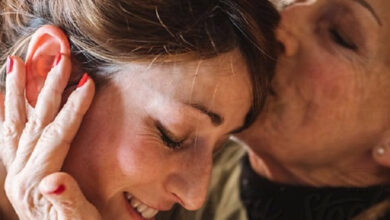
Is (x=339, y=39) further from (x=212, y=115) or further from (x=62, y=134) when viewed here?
(x=62, y=134)

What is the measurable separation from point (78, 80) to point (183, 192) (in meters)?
0.28

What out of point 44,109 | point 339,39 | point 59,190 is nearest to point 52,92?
point 44,109

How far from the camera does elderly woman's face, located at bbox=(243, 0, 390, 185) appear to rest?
39.5 inches

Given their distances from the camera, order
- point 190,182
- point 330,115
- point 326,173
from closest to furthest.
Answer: point 190,182 < point 330,115 < point 326,173

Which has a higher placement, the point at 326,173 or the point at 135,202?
the point at 135,202

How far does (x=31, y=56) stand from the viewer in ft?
3.01

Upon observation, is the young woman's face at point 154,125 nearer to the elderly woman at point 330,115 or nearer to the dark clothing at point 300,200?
the elderly woman at point 330,115

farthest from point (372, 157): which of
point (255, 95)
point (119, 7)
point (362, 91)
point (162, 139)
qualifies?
point (119, 7)

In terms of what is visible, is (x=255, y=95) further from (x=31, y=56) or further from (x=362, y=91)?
(x=31, y=56)

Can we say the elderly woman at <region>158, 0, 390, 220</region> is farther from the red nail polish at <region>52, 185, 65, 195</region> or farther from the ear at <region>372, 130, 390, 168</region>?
the red nail polish at <region>52, 185, 65, 195</region>

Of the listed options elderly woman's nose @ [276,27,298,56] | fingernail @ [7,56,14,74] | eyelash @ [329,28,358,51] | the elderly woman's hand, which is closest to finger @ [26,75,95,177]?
the elderly woman's hand

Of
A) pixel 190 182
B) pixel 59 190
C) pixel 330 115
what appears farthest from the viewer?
pixel 330 115

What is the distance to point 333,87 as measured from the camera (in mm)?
1055

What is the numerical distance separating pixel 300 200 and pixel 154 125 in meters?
0.46
